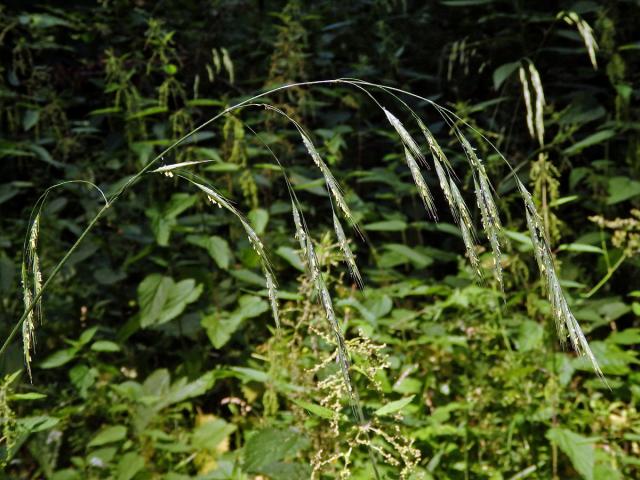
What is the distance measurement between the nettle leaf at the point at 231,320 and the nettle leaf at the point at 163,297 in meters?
0.10

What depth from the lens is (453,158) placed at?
332cm

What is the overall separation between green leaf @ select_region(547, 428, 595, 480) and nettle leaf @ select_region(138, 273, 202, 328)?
1.29m

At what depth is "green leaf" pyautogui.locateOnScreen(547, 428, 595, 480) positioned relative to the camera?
1.54 metres

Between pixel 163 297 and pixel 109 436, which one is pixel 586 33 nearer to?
pixel 163 297

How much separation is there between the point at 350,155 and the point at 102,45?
163 centimetres

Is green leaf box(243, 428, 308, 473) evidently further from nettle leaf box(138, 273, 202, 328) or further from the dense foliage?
nettle leaf box(138, 273, 202, 328)

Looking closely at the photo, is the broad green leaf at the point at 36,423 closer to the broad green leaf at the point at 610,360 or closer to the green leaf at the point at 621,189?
the broad green leaf at the point at 610,360

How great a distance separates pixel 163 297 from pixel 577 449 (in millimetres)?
1442

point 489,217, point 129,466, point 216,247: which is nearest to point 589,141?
point 216,247

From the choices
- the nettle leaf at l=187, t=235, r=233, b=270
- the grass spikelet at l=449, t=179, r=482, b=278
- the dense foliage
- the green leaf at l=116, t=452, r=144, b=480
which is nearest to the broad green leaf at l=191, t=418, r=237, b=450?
the dense foliage

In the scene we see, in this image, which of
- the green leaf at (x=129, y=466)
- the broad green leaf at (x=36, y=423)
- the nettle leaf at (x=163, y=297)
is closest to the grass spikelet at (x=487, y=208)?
the broad green leaf at (x=36, y=423)

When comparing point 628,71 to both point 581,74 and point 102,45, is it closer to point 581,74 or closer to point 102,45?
point 581,74

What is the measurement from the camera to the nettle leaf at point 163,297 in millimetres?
2230

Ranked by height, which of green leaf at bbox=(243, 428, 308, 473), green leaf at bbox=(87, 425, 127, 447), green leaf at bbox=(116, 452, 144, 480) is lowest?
green leaf at bbox=(116, 452, 144, 480)
